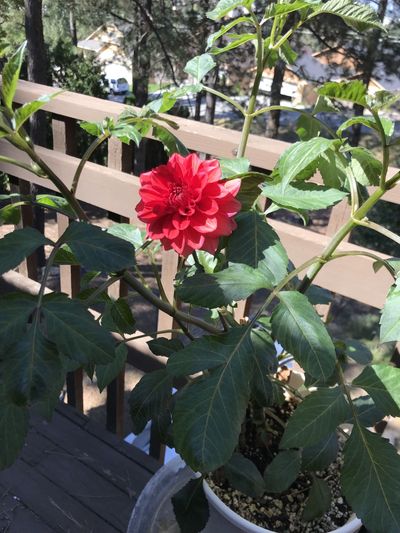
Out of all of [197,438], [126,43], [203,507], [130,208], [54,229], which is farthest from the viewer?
[126,43]

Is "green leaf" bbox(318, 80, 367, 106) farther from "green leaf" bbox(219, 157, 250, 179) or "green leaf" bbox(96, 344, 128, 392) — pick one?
"green leaf" bbox(96, 344, 128, 392)

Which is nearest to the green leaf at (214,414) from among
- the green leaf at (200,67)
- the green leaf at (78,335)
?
the green leaf at (78,335)

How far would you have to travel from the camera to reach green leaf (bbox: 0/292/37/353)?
0.53 m

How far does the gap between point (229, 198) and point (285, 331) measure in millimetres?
169

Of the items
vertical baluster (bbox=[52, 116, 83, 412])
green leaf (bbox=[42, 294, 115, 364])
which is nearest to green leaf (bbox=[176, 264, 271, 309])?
green leaf (bbox=[42, 294, 115, 364])

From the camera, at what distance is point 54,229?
29.7ft

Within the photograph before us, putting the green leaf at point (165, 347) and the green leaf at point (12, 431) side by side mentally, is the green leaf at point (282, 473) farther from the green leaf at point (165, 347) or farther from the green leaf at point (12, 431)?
the green leaf at point (12, 431)

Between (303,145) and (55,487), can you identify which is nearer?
(303,145)

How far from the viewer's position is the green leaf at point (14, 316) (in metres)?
0.53

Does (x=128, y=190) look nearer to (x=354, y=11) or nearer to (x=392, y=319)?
(x=354, y=11)

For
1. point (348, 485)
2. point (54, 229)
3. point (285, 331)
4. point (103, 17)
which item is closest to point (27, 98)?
point (285, 331)

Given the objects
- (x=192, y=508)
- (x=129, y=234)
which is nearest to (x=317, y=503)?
(x=192, y=508)

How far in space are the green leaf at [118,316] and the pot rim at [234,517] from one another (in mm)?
282

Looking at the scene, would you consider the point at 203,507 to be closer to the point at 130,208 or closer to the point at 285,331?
the point at 285,331
